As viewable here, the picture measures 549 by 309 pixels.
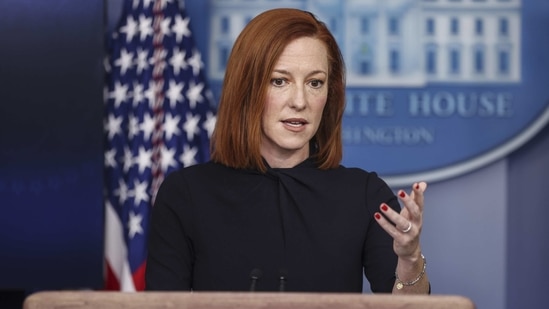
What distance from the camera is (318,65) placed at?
232 centimetres

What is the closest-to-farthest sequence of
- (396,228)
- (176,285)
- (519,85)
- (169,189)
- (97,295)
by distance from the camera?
(97,295) → (396,228) → (176,285) → (169,189) → (519,85)

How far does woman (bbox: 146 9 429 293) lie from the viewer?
2227mm

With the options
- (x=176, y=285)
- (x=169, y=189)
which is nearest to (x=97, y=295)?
(x=176, y=285)

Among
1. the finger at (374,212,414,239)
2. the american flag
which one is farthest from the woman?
the american flag

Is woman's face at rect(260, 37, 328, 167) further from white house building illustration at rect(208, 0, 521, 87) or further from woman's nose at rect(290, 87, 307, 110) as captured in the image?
white house building illustration at rect(208, 0, 521, 87)

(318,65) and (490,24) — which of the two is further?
(490,24)

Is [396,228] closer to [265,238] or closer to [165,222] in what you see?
[265,238]

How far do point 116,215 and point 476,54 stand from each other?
170cm

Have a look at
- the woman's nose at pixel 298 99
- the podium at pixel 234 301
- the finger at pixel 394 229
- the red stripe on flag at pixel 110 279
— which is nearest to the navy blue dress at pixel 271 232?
the woman's nose at pixel 298 99

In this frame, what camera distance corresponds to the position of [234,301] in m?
1.31

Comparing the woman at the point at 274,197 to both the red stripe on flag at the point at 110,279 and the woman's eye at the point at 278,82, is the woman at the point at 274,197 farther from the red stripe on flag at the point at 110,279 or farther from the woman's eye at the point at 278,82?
the red stripe on flag at the point at 110,279

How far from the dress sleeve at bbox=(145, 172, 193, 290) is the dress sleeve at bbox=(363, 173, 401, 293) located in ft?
1.32

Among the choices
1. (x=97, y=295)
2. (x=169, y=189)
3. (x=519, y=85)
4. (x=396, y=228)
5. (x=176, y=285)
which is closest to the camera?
(x=97, y=295)

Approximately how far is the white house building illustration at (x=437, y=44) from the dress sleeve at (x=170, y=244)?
212cm
